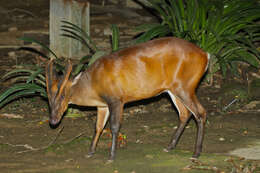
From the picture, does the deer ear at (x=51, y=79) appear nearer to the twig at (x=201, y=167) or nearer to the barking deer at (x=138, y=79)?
the barking deer at (x=138, y=79)

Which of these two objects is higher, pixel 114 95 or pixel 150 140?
pixel 114 95

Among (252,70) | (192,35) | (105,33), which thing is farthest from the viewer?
(105,33)

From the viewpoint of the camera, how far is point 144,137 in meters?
6.33

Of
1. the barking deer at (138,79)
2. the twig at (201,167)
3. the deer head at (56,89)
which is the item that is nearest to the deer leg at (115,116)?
the barking deer at (138,79)

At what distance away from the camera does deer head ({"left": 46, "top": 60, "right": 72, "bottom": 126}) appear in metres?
5.40

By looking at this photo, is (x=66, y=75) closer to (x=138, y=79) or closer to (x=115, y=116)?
(x=115, y=116)

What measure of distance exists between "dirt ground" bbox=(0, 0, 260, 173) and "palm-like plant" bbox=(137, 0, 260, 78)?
0.62 m

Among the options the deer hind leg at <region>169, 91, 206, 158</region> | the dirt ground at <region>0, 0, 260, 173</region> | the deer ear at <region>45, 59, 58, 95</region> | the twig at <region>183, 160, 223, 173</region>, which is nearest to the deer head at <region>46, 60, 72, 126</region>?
the deer ear at <region>45, 59, 58, 95</region>

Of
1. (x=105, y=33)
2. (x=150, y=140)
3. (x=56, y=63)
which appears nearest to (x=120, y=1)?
(x=105, y=33)

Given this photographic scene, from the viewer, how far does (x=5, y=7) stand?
13.1 meters

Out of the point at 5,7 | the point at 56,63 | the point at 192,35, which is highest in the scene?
the point at 5,7

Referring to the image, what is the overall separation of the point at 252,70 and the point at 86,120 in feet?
12.2

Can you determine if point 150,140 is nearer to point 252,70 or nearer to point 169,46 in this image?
point 169,46

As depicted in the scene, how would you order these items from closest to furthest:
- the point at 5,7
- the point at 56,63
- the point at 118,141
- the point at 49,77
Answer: the point at 49,77
the point at 118,141
the point at 56,63
the point at 5,7
